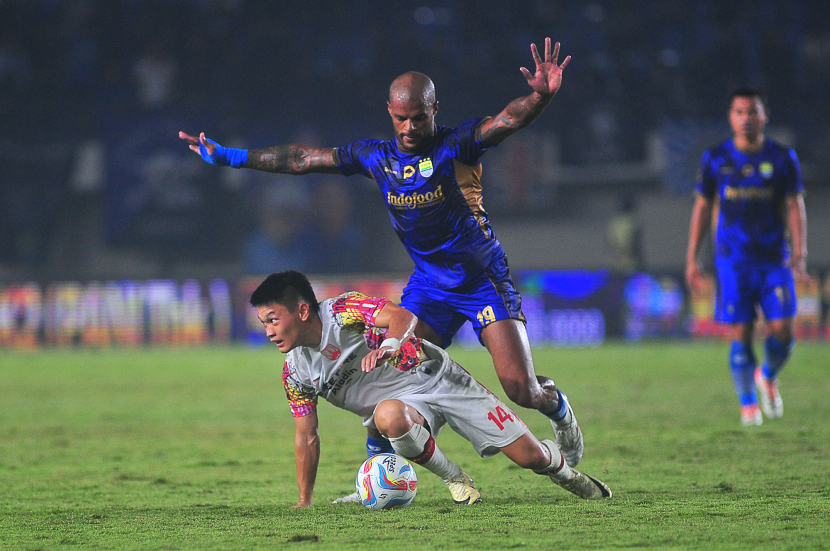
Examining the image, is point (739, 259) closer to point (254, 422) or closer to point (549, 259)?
point (254, 422)

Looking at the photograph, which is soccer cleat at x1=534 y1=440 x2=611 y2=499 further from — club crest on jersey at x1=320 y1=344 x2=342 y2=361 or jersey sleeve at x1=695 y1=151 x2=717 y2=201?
jersey sleeve at x1=695 y1=151 x2=717 y2=201

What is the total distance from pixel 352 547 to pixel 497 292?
1759mm

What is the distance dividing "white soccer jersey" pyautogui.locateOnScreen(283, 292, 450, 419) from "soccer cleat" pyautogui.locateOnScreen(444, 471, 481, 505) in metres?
0.44

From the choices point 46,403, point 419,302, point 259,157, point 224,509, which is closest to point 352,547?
point 224,509

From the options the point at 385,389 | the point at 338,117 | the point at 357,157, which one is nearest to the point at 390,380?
the point at 385,389

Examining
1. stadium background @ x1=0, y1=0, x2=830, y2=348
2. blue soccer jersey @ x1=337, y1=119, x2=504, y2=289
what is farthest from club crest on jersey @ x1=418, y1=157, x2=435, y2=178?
stadium background @ x1=0, y1=0, x2=830, y2=348

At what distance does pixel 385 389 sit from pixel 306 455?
0.46 metres

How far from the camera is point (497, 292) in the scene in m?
4.85

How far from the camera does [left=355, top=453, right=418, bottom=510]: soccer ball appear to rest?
4328 mm

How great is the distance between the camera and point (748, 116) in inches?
277

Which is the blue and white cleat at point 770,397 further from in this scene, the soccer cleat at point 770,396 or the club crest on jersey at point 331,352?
the club crest on jersey at point 331,352

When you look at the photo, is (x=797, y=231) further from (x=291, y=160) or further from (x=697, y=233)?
(x=291, y=160)

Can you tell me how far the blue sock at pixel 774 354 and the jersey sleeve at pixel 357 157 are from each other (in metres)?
3.93

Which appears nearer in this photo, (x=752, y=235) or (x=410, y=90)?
(x=410, y=90)
